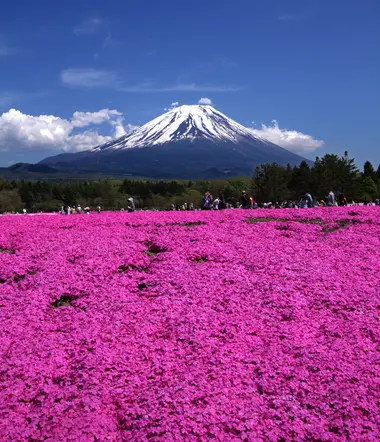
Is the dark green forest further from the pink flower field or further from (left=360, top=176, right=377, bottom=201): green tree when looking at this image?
the pink flower field

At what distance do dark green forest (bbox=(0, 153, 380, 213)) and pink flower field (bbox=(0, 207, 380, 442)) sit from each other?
Result: 62.1 meters

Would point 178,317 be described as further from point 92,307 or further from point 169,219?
point 169,219

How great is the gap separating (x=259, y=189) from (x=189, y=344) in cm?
9706

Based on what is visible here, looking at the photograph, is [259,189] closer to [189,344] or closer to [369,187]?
[369,187]

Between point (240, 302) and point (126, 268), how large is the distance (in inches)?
148

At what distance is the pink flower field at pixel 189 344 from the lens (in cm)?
517

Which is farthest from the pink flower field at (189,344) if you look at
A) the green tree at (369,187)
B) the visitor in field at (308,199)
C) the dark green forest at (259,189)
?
the green tree at (369,187)

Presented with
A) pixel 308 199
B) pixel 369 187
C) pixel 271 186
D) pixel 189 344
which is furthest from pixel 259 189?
pixel 189 344

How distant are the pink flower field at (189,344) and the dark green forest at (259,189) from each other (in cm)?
6210

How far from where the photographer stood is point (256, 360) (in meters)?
6.37

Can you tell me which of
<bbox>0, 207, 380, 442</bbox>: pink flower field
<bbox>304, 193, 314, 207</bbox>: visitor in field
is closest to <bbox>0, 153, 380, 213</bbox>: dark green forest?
<bbox>304, 193, 314, 207</bbox>: visitor in field

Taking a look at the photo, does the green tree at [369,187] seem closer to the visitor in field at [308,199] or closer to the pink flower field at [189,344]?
the visitor in field at [308,199]

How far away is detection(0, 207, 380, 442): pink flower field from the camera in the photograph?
5.17 m

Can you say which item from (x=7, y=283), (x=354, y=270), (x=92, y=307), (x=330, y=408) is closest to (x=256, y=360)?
(x=330, y=408)
